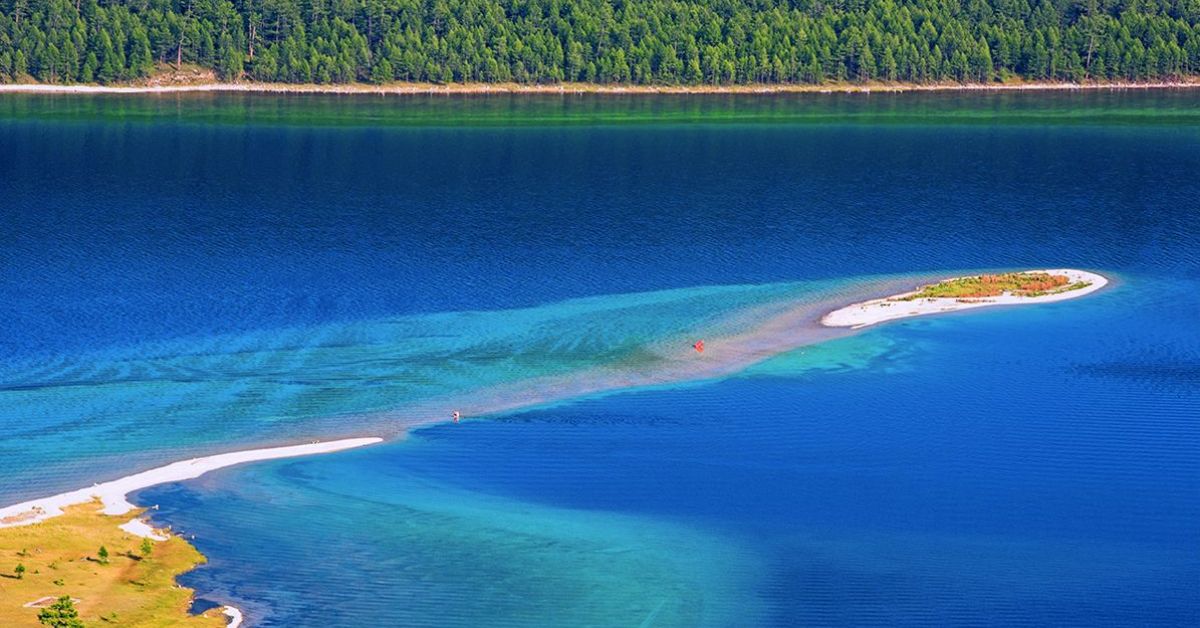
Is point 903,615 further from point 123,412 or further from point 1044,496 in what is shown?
point 123,412

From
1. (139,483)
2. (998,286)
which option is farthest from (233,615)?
(998,286)

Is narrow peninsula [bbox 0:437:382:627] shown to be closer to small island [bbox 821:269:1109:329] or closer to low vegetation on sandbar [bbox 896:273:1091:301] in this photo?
small island [bbox 821:269:1109:329]

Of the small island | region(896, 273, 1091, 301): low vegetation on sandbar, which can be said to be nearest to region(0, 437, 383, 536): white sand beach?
the small island

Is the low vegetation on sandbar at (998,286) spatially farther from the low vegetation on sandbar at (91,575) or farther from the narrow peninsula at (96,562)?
the low vegetation on sandbar at (91,575)

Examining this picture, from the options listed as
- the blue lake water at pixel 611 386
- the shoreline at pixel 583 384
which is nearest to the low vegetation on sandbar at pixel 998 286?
the shoreline at pixel 583 384


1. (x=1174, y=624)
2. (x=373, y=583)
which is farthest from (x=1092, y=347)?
(x=373, y=583)
